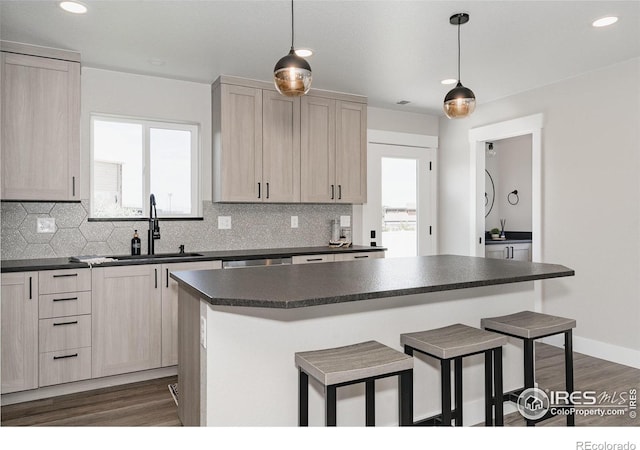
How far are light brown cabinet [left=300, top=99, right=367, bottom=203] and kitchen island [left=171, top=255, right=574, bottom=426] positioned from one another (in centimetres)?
189

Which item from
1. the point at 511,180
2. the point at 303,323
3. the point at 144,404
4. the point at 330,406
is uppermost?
the point at 511,180

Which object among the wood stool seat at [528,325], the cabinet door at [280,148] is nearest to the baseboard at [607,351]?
the wood stool seat at [528,325]

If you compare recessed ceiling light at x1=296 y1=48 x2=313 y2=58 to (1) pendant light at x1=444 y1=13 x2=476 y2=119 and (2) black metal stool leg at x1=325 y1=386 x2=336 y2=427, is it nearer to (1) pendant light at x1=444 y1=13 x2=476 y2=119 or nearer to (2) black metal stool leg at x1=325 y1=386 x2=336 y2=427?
(1) pendant light at x1=444 y1=13 x2=476 y2=119

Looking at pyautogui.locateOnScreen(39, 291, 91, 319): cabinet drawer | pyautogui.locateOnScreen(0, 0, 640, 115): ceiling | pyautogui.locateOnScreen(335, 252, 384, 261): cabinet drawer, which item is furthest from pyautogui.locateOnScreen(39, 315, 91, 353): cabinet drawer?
pyautogui.locateOnScreen(335, 252, 384, 261): cabinet drawer

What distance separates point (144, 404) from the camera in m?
2.96

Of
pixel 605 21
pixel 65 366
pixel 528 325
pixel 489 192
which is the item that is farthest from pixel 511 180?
pixel 65 366

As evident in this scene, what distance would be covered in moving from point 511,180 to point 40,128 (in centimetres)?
590

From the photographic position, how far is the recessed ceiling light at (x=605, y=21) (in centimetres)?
287

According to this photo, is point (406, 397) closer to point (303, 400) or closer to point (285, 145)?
point (303, 400)

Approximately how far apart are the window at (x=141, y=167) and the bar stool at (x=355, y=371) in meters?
2.65

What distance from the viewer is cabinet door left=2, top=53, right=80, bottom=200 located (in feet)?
10.3

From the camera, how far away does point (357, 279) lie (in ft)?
7.11

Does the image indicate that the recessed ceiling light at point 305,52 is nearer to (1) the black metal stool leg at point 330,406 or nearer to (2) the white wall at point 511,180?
(1) the black metal stool leg at point 330,406
